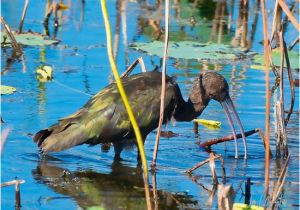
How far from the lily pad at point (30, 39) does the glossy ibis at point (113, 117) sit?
320cm

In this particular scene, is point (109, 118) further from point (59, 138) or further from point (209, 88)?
point (209, 88)

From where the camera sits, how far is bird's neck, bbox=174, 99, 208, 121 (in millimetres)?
8312

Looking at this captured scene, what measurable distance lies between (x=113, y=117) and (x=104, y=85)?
7.54ft

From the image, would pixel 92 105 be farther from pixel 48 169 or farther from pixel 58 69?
pixel 58 69

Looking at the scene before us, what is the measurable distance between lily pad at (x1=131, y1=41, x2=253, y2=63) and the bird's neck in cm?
197

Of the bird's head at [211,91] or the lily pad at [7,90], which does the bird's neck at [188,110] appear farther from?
the lily pad at [7,90]

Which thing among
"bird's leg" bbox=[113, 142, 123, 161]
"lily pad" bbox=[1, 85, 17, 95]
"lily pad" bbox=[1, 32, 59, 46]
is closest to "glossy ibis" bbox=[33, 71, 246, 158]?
"bird's leg" bbox=[113, 142, 123, 161]

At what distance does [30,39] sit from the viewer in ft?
36.4

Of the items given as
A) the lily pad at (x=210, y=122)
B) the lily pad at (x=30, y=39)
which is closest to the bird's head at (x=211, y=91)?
the lily pad at (x=210, y=122)

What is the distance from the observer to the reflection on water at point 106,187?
21.3 feet

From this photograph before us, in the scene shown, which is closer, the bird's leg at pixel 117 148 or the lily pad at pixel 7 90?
the bird's leg at pixel 117 148

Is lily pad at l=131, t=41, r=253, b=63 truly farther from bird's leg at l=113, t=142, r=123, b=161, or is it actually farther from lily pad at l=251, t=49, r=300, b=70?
bird's leg at l=113, t=142, r=123, b=161

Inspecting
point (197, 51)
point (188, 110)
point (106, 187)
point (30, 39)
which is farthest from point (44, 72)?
point (106, 187)

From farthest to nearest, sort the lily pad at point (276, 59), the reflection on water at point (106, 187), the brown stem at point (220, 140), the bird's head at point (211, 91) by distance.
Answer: the lily pad at point (276, 59) < the bird's head at point (211, 91) < the brown stem at point (220, 140) < the reflection on water at point (106, 187)
